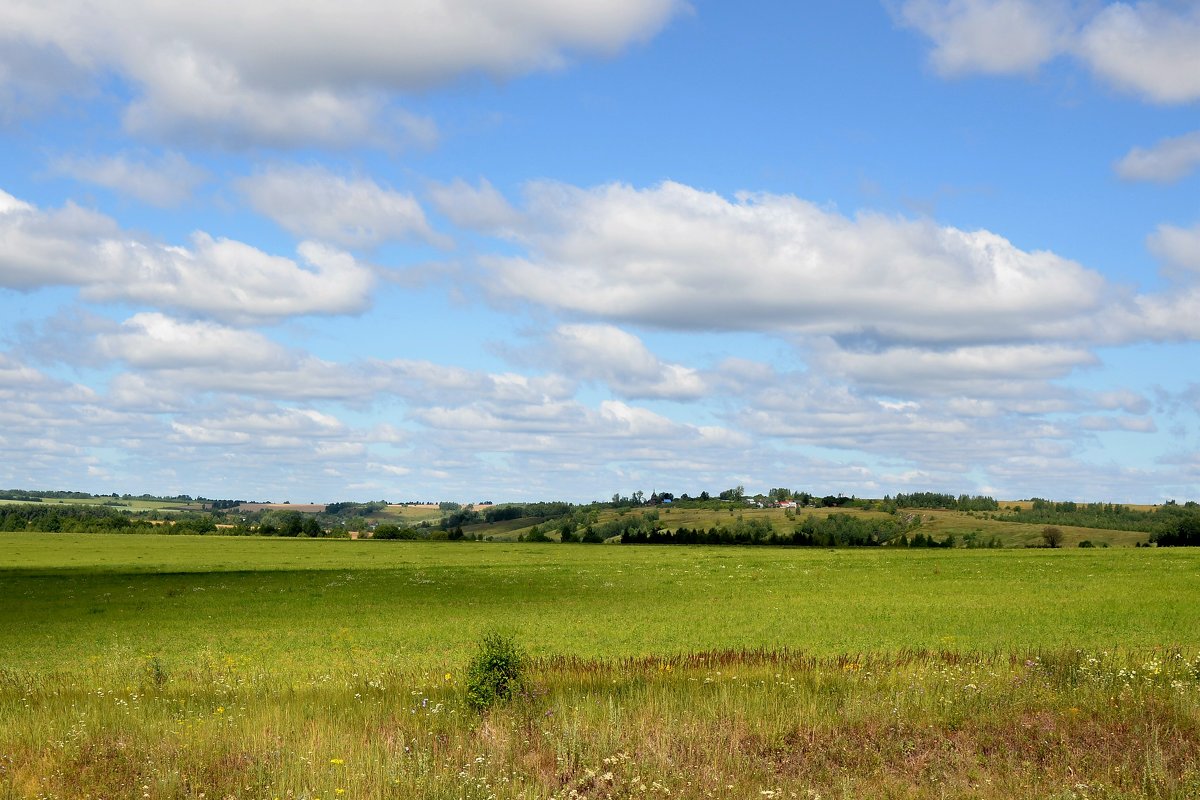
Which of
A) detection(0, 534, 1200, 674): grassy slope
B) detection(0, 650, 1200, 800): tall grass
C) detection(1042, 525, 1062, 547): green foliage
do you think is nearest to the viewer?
detection(0, 650, 1200, 800): tall grass

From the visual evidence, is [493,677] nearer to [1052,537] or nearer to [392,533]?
A: [392,533]

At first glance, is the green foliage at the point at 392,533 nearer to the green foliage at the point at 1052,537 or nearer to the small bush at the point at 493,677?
the green foliage at the point at 1052,537

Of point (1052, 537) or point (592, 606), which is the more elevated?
point (1052, 537)

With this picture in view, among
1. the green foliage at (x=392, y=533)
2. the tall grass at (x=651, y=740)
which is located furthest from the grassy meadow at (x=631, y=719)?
the green foliage at (x=392, y=533)

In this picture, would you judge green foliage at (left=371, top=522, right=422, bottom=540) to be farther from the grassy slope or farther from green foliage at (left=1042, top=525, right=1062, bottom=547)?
green foliage at (left=1042, top=525, right=1062, bottom=547)

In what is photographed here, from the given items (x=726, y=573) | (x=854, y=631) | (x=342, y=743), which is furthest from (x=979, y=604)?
(x=342, y=743)

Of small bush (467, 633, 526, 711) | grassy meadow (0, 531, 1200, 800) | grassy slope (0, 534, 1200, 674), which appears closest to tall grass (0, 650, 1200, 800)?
grassy meadow (0, 531, 1200, 800)

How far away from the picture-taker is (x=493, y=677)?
15.1 meters

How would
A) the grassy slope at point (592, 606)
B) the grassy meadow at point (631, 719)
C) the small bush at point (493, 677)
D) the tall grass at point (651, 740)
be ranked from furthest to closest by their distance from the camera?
the grassy slope at point (592, 606) < the small bush at point (493, 677) < the grassy meadow at point (631, 719) < the tall grass at point (651, 740)

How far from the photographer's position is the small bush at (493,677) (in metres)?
14.6

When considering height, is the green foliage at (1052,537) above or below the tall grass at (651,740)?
below

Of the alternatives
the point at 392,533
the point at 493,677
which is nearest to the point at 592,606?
the point at 493,677

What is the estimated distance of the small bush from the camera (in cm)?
1463

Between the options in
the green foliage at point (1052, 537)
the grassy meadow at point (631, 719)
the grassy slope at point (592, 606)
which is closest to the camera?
the grassy meadow at point (631, 719)
